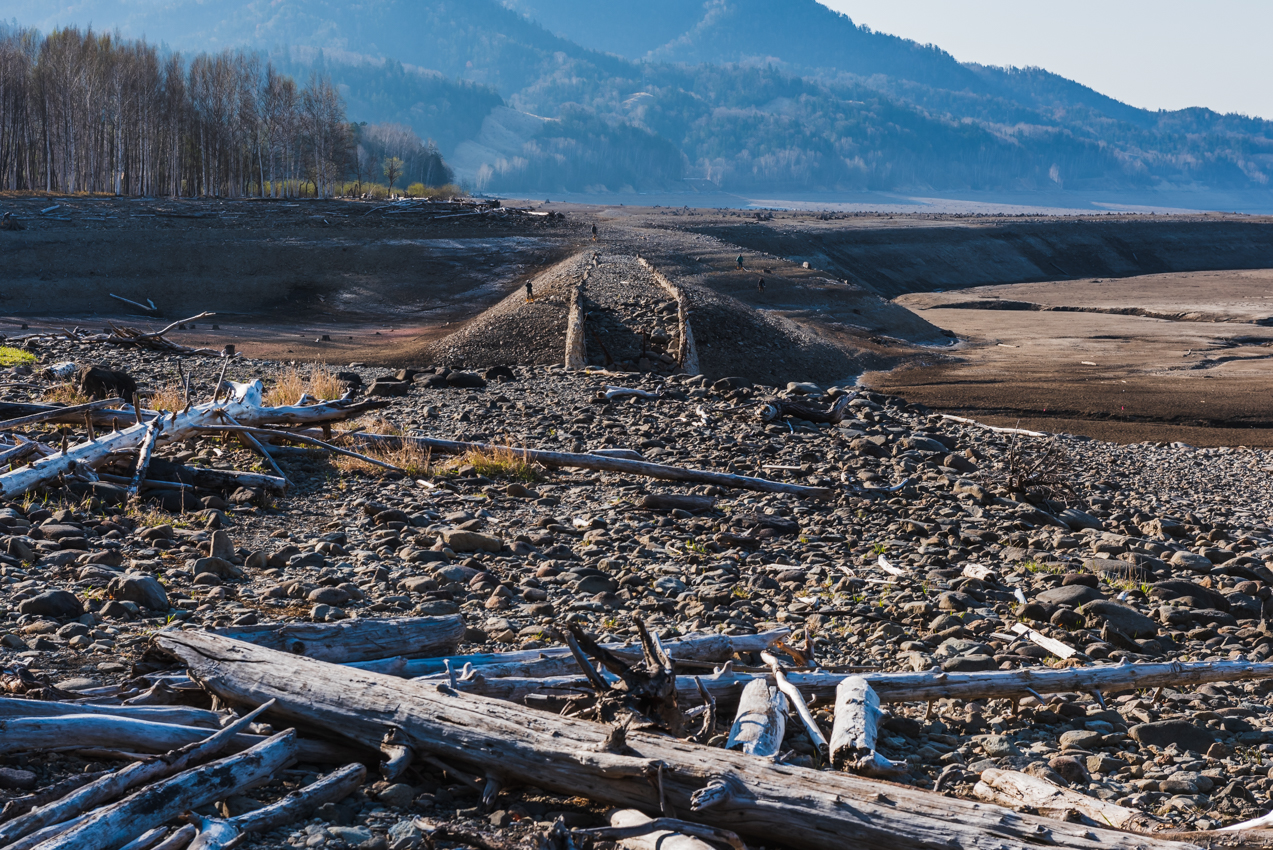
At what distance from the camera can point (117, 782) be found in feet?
12.3

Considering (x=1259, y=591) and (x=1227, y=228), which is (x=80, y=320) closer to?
(x=1259, y=591)

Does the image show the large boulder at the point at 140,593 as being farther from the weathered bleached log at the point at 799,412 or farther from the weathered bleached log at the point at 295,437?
the weathered bleached log at the point at 799,412

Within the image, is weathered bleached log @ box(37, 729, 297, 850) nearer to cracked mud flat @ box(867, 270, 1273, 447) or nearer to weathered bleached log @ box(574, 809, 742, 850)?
weathered bleached log @ box(574, 809, 742, 850)

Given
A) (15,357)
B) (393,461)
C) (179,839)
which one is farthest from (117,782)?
(15,357)

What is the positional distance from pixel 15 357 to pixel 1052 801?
64.3 ft

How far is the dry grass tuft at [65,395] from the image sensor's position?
494 inches

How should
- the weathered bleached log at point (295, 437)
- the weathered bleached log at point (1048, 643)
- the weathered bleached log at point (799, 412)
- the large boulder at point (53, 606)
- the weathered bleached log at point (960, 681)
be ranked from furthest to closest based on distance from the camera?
1. the weathered bleached log at point (799, 412)
2. the weathered bleached log at point (295, 437)
3. the weathered bleached log at point (1048, 643)
4. the large boulder at point (53, 606)
5. the weathered bleached log at point (960, 681)

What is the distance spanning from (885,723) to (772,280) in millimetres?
36116

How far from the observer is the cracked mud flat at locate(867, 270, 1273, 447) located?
22.8 metres

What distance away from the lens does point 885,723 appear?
5648 mm

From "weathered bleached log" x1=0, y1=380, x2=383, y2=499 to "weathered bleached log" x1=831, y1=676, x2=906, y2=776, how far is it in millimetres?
7439

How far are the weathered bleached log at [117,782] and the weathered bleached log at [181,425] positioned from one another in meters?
5.83

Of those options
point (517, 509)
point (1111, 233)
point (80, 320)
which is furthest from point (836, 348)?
point (1111, 233)

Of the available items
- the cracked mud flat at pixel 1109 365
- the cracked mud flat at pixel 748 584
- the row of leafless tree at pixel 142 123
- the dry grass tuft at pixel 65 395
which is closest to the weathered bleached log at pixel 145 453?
the cracked mud flat at pixel 748 584
